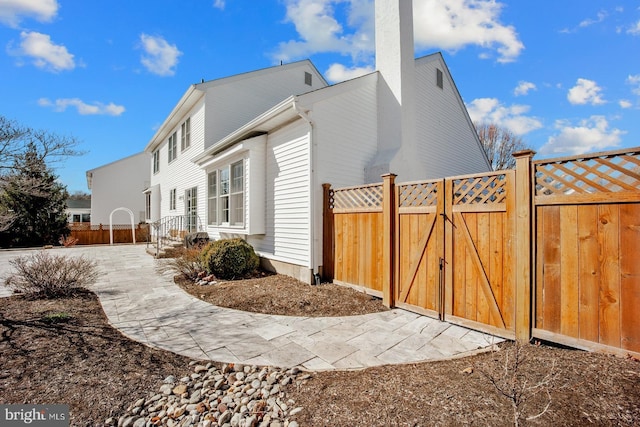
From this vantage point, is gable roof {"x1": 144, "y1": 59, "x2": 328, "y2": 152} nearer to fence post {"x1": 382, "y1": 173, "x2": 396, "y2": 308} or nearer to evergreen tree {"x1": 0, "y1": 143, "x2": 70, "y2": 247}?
evergreen tree {"x1": 0, "y1": 143, "x2": 70, "y2": 247}

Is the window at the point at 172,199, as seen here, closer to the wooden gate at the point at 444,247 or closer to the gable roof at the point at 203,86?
the gable roof at the point at 203,86

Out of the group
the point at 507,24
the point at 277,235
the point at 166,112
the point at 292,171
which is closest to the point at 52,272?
the point at 277,235

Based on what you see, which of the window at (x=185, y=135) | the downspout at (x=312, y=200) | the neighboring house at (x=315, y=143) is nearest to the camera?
the downspout at (x=312, y=200)

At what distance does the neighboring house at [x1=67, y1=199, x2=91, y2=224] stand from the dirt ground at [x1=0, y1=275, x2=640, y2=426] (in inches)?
1337

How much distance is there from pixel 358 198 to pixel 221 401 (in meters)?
4.34

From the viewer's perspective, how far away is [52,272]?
5.67 meters

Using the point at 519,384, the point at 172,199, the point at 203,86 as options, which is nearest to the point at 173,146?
the point at 172,199

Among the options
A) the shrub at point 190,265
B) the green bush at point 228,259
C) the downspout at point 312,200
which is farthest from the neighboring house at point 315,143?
the shrub at point 190,265

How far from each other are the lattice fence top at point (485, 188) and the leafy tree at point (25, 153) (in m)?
9.32

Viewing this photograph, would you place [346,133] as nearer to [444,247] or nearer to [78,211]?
[444,247]

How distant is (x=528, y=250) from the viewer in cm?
352

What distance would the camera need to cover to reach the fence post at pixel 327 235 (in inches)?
262

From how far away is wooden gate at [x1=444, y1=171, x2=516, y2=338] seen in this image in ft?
12.3

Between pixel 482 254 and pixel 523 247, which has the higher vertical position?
pixel 523 247
